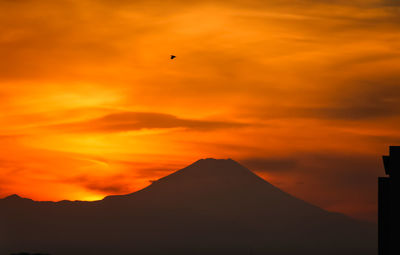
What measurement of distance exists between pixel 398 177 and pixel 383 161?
162 inches

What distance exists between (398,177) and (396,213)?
3.05 m

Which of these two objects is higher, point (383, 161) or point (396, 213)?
point (383, 161)

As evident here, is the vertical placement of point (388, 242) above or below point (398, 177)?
below

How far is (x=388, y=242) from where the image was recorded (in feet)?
220

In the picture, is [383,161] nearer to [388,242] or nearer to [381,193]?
[381,193]

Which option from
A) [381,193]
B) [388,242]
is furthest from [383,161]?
[388,242]

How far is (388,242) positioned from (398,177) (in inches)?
236

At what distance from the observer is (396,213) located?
65312mm

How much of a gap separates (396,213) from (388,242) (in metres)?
3.28

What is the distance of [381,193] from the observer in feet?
226

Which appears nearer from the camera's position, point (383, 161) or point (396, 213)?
point (396, 213)

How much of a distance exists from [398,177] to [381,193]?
3.87 metres
